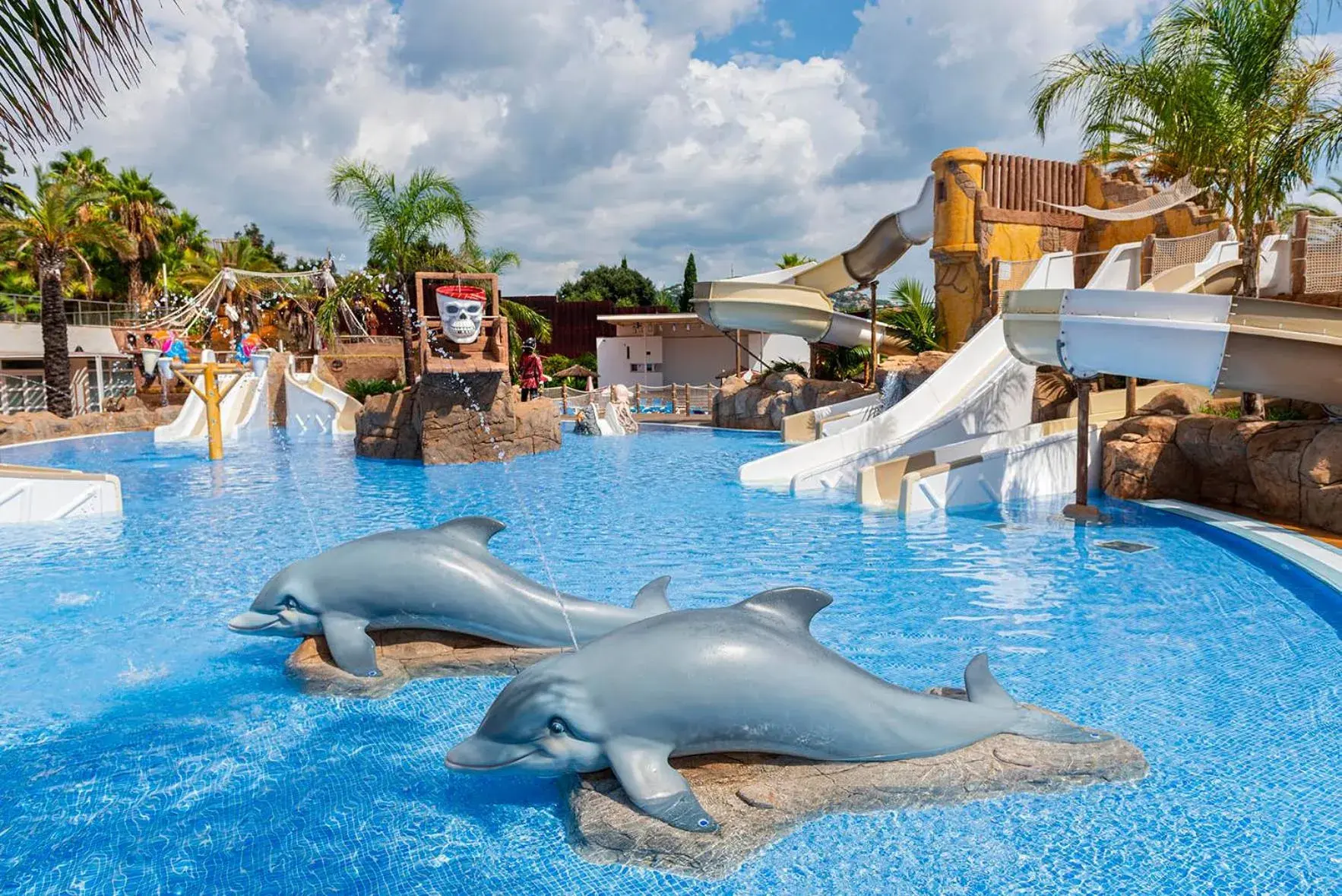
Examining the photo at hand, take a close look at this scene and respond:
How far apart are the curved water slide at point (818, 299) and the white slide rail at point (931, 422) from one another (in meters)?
6.38

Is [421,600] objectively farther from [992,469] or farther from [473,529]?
[992,469]

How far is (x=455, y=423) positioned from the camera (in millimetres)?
16828

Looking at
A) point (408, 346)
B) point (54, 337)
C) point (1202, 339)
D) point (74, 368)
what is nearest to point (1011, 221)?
point (1202, 339)

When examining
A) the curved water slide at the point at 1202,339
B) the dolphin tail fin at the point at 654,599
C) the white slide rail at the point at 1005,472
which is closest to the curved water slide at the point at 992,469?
the white slide rail at the point at 1005,472

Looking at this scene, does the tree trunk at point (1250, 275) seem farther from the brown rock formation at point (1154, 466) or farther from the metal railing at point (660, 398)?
the metal railing at point (660, 398)

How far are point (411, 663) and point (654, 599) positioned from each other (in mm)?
1466

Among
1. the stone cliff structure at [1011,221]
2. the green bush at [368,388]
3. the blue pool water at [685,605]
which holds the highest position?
the stone cliff structure at [1011,221]

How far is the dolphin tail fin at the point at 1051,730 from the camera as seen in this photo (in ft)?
13.1

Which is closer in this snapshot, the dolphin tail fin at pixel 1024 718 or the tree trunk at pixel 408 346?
the dolphin tail fin at pixel 1024 718

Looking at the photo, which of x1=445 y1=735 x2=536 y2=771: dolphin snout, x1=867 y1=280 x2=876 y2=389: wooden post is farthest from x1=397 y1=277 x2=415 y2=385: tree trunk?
x1=445 y1=735 x2=536 y2=771: dolphin snout

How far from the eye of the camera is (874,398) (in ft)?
61.9

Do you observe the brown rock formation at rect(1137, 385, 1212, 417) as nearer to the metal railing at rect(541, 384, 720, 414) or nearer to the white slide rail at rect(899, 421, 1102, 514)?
the white slide rail at rect(899, 421, 1102, 514)

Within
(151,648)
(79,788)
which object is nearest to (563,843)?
(79,788)

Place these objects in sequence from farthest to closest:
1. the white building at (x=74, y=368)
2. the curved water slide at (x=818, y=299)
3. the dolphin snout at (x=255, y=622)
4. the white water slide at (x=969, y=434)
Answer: the white building at (x=74, y=368) → the curved water slide at (x=818, y=299) → the white water slide at (x=969, y=434) → the dolphin snout at (x=255, y=622)
